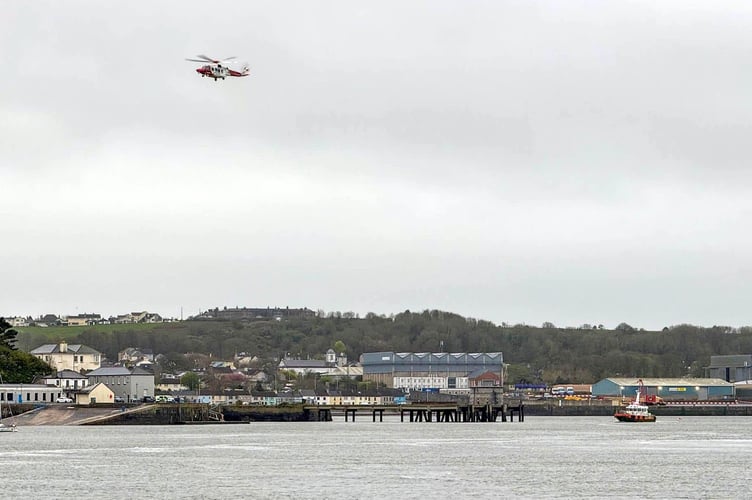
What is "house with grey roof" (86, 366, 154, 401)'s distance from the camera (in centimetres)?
17412

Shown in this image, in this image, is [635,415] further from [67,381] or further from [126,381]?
[67,381]

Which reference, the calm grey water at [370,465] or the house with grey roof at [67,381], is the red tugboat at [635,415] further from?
the house with grey roof at [67,381]

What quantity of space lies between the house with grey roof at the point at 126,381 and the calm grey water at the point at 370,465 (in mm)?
42578

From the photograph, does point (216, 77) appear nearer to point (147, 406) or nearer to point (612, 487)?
point (612, 487)

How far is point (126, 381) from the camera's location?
572ft

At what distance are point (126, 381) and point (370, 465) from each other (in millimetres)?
94500

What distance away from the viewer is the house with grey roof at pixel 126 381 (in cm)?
17412

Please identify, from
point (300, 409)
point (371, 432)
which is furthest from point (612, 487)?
point (300, 409)

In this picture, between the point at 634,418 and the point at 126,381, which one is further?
the point at 634,418

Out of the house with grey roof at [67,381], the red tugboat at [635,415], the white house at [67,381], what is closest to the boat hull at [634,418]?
the red tugboat at [635,415]

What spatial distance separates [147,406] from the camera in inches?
6058

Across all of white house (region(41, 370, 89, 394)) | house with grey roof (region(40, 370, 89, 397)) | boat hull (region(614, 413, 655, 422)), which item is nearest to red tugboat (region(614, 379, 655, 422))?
boat hull (region(614, 413, 655, 422))

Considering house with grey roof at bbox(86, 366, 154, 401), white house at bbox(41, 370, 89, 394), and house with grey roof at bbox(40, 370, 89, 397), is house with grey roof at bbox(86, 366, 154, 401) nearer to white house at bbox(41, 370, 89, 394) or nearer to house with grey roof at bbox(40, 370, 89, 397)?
house with grey roof at bbox(40, 370, 89, 397)

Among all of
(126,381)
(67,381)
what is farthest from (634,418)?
(67,381)
